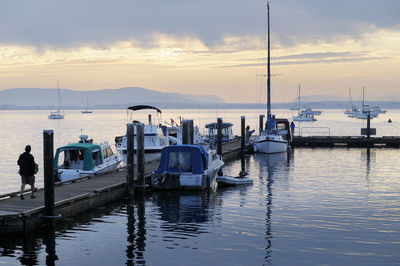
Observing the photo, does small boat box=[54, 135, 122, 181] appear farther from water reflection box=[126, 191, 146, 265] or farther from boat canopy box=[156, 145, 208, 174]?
boat canopy box=[156, 145, 208, 174]

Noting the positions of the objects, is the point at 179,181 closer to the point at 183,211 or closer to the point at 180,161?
the point at 180,161

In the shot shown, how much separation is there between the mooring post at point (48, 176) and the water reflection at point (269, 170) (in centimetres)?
715

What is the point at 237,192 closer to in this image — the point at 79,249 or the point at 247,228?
the point at 247,228

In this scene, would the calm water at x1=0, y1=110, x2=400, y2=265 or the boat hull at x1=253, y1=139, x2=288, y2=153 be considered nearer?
the calm water at x1=0, y1=110, x2=400, y2=265

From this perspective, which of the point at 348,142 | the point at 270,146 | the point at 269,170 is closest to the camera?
the point at 269,170

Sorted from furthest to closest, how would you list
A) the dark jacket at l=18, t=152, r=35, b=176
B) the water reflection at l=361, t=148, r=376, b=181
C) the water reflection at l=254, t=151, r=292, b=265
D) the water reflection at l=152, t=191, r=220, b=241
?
the water reflection at l=361, t=148, r=376, b=181, the dark jacket at l=18, t=152, r=35, b=176, the water reflection at l=152, t=191, r=220, b=241, the water reflection at l=254, t=151, r=292, b=265

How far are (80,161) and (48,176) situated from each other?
9.71 metres

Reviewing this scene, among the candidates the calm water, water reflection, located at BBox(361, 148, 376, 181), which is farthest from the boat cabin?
the calm water

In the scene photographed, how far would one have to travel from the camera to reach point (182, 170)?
25.6 metres

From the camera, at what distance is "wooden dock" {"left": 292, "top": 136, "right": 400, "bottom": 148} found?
54.3 metres

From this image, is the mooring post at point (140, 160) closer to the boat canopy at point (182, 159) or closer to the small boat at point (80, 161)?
the boat canopy at point (182, 159)

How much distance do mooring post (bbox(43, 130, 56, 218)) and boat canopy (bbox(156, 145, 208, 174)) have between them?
8.73m

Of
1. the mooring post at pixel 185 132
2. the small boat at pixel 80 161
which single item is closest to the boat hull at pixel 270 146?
the mooring post at pixel 185 132

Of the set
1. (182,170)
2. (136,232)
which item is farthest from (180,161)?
(136,232)
